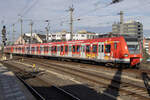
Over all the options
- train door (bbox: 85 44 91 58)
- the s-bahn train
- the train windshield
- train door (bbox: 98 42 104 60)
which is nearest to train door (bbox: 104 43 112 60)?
the s-bahn train

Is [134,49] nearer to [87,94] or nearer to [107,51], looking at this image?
[107,51]

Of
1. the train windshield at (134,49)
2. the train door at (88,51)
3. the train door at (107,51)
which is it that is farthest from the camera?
the train door at (88,51)

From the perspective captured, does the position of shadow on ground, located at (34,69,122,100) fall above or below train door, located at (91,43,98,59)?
below

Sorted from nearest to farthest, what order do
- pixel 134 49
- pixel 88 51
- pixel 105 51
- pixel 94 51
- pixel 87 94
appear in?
pixel 87 94
pixel 134 49
pixel 105 51
pixel 94 51
pixel 88 51

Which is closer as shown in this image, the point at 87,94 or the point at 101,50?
the point at 87,94

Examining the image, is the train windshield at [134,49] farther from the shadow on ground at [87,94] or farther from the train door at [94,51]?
the shadow on ground at [87,94]

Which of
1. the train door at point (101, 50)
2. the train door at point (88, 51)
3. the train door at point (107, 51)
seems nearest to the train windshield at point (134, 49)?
the train door at point (107, 51)

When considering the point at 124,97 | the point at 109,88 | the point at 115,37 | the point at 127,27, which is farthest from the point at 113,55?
the point at 127,27

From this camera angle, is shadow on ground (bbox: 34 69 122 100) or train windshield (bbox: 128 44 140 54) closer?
shadow on ground (bbox: 34 69 122 100)

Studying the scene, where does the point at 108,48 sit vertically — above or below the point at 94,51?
above

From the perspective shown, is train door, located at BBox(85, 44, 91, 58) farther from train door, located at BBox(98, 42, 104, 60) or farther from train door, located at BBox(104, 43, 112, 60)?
train door, located at BBox(104, 43, 112, 60)

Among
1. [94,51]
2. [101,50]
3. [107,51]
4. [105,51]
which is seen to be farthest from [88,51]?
[107,51]

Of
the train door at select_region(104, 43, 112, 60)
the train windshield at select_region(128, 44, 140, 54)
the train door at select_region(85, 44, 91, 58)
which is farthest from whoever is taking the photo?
the train door at select_region(85, 44, 91, 58)

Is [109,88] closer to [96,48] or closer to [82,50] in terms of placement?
[96,48]
